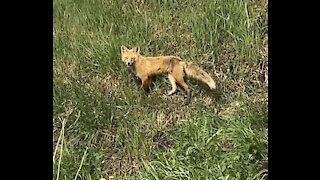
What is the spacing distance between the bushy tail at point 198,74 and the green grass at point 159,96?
0.21ft

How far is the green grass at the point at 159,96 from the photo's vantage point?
2992mm

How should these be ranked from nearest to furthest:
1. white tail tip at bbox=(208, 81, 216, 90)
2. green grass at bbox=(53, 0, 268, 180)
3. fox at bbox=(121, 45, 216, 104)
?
1. green grass at bbox=(53, 0, 268, 180)
2. white tail tip at bbox=(208, 81, 216, 90)
3. fox at bbox=(121, 45, 216, 104)

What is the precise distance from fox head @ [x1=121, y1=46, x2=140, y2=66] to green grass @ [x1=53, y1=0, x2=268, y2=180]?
4.6 inches

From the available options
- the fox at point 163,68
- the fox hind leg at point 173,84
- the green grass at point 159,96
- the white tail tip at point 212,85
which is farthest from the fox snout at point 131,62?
the white tail tip at point 212,85

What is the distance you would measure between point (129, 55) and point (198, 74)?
46cm

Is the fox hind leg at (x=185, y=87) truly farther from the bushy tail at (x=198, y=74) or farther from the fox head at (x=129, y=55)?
the fox head at (x=129, y=55)

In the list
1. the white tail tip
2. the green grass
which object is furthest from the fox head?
the white tail tip

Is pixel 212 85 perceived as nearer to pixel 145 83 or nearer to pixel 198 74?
→ pixel 198 74

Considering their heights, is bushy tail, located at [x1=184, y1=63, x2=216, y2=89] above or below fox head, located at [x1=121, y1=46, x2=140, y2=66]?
below

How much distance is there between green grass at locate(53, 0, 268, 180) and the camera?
2.99m

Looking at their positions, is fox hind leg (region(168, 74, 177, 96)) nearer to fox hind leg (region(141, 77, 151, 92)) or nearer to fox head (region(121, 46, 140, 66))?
fox hind leg (region(141, 77, 151, 92))

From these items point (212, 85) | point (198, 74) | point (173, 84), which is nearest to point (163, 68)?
point (173, 84)
